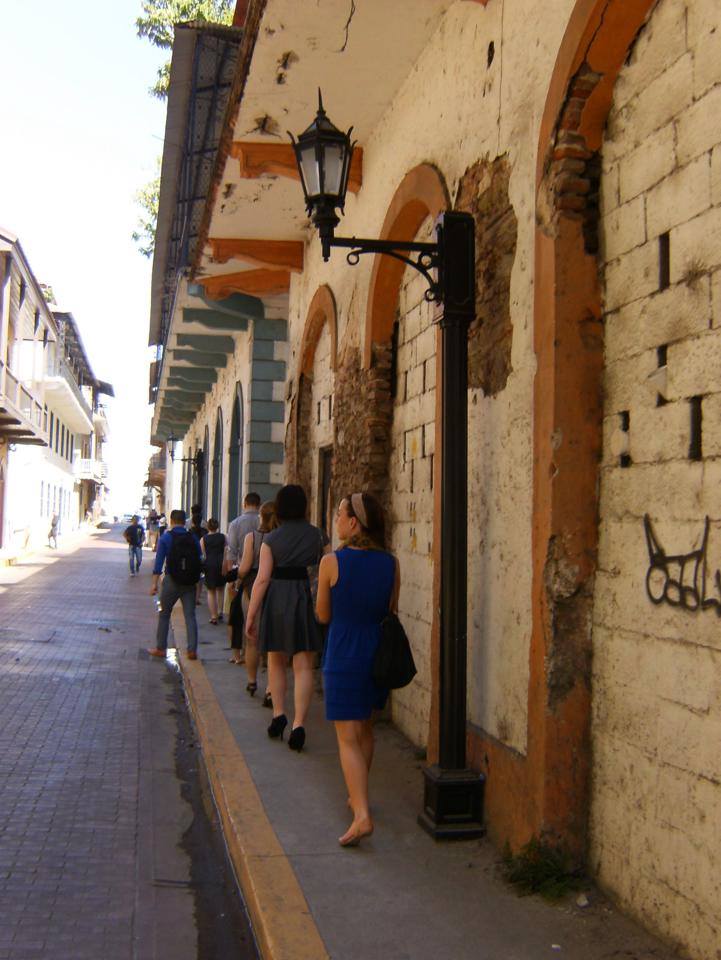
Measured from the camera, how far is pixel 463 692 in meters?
4.58

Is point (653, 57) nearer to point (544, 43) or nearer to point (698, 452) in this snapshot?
point (544, 43)

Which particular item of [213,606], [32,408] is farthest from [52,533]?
[213,606]

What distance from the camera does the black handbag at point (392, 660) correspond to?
14.8 feet

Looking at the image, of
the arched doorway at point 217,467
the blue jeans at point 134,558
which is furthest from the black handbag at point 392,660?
the blue jeans at point 134,558

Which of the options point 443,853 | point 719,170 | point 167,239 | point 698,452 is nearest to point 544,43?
point 719,170

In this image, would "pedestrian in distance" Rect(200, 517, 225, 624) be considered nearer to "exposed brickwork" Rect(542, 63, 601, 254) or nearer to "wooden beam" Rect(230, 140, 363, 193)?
"wooden beam" Rect(230, 140, 363, 193)

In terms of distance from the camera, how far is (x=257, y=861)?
4262mm

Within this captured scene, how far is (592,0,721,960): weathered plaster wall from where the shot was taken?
3211 millimetres

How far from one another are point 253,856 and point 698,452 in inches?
102

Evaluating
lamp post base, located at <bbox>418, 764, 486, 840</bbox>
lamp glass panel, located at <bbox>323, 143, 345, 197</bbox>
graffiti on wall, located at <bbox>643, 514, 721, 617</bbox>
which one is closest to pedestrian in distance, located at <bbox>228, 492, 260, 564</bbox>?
lamp glass panel, located at <bbox>323, 143, 345, 197</bbox>

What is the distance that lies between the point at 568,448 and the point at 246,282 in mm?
9276

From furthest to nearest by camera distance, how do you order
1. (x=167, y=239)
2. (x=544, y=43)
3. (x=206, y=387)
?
1. (x=206, y=387)
2. (x=167, y=239)
3. (x=544, y=43)

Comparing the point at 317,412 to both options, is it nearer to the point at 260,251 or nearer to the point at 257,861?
the point at 260,251

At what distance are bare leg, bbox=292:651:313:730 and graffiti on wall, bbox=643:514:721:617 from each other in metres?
3.41
